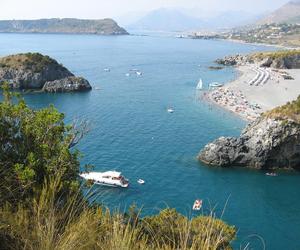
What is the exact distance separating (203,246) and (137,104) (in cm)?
7622

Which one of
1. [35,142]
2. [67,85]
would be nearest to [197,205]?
[35,142]

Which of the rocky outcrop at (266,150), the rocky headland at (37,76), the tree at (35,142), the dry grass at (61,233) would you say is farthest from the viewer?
the rocky headland at (37,76)

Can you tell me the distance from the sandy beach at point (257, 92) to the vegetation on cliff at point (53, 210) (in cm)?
5578

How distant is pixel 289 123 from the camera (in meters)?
47.5

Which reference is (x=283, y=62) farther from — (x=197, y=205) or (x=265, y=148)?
(x=197, y=205)

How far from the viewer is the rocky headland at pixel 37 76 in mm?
93500

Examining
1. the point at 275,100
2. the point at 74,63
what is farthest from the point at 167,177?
the point at 74,63

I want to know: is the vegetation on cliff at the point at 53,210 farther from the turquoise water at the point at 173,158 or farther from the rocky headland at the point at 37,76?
the rocky headland at the point at 37,76

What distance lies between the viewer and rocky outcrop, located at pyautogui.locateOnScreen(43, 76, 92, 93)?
92125 mm

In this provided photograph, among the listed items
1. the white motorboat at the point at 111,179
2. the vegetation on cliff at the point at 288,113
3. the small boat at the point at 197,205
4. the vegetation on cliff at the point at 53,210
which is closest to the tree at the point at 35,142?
the vegetation on cliff at the point at 53,210

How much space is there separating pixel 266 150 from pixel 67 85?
191 feet

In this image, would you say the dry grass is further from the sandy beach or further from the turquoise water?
the sandy beach

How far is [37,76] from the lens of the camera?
315ft

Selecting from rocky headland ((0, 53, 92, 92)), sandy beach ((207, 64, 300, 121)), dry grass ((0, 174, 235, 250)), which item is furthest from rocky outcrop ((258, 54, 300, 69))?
dry grass ((0, 174, 235, 250))
